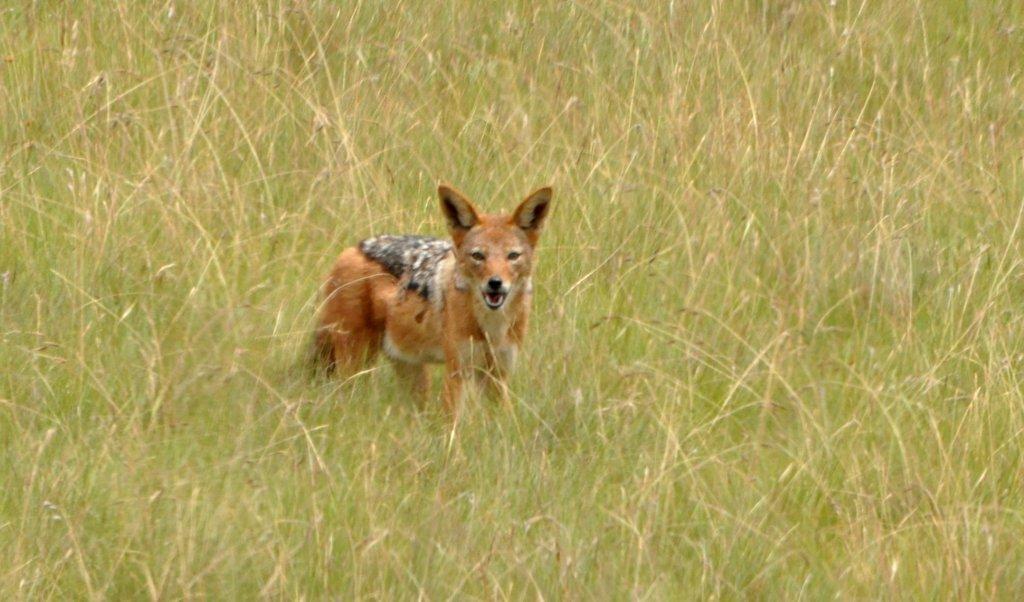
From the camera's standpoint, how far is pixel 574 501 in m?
4.93

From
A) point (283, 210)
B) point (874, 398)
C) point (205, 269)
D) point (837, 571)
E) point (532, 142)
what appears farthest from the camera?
point (532, 142)

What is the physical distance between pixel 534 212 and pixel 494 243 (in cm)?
21

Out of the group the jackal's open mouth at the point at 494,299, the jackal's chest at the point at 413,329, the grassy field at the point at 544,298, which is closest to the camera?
the grassy field at the point at 544,298


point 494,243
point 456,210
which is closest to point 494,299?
point 494,243

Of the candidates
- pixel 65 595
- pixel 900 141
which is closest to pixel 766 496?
pixel 65 595

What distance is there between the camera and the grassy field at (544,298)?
4598mm

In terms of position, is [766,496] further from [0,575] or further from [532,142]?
[532,142]

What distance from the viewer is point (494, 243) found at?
6.21 metres

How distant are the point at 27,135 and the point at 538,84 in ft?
7.36

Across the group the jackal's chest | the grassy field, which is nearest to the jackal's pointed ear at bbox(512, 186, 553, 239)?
the grassy field

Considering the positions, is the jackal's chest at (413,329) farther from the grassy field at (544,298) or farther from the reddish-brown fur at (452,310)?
the grassy field at (544,298)

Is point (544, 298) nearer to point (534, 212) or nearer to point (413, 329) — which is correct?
point (534, 212)

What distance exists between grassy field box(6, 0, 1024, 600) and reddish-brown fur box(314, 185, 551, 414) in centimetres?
13

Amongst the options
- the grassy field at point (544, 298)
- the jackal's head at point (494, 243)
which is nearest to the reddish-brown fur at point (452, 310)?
the jackal's head at point (494, 243)
